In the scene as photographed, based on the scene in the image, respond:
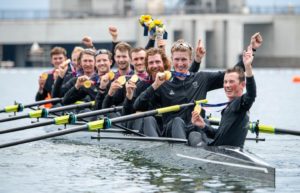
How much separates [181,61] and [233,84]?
6.62ft

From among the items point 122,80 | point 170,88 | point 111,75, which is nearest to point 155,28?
point 111,75

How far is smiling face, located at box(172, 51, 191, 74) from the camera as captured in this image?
16203 mm

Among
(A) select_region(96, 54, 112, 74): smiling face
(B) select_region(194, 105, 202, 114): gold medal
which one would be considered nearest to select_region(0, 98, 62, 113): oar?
(A) select_region(96, 54, 112, 74): smiling face

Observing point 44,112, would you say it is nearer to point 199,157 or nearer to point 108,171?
point 108,171

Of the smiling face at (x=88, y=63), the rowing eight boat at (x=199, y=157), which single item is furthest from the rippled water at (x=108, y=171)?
the smiling face at (x=88, y=63)

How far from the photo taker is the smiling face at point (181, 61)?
53.2ft

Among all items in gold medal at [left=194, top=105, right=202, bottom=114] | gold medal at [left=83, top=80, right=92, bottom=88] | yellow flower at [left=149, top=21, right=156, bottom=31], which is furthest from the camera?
yellow flower at [left=149, top=21, right=156, bottom=31]

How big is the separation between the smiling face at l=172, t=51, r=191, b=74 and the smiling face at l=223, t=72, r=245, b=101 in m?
1.82

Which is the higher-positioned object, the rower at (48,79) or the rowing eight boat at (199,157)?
the rower at (48,79)

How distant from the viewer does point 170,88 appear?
16766mm

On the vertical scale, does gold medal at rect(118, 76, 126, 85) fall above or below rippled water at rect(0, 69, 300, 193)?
above

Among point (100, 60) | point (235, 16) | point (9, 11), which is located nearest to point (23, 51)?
point (9, 11)

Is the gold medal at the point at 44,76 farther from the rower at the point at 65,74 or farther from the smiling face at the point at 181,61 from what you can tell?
the smiling face at the point at 181,61

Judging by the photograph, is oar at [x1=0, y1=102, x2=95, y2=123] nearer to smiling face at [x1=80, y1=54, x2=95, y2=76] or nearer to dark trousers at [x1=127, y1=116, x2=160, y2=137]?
smiling face at [x1=80, y1=54, x2=95, y2=76]
